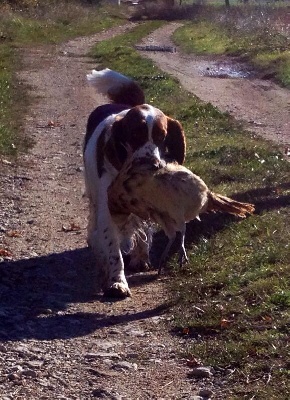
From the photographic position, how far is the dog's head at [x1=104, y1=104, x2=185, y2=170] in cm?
568

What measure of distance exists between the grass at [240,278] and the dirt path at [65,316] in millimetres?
135

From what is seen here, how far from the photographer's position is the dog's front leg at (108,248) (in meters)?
5.96

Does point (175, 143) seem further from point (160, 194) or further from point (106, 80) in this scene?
point (106, 80)

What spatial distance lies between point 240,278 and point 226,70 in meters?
14.7

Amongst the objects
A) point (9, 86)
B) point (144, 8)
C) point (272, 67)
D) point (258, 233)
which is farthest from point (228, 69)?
point (144, 8)

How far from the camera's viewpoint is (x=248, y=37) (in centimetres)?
2459

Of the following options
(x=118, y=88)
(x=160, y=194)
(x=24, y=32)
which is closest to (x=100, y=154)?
(x=160, y=194)

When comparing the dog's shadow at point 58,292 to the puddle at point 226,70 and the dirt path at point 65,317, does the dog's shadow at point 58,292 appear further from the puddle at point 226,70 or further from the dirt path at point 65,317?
the puddle at point 226,70

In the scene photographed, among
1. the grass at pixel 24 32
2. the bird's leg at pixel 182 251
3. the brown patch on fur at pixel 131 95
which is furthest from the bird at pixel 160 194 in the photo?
the grass at pixel 24 32

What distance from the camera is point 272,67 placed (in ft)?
62.2

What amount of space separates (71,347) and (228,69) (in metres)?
15.9

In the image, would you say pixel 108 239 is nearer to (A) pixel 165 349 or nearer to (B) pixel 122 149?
(B) pixel 122 149

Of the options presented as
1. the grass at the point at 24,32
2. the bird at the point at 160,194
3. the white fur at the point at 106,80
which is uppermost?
the white fur at the point at 106,80

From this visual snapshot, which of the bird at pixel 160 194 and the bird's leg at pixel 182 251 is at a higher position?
the bird at pixel 160 194
